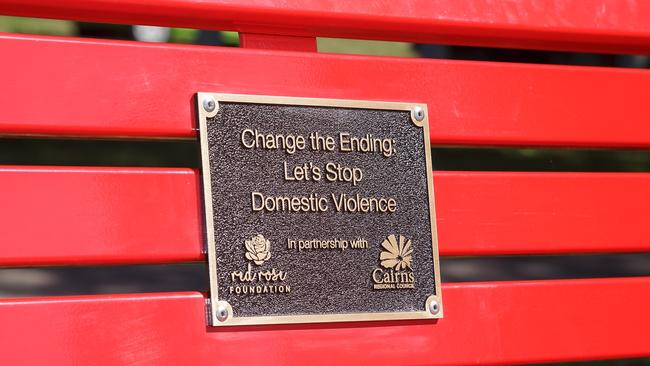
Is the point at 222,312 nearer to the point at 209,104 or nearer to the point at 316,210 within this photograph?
the point at 316,210

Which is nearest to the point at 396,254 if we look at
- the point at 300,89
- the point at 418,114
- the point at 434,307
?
the point at 434,307

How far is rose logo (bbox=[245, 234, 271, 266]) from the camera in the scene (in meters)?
2.73

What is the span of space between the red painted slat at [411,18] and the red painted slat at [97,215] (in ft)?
1.25

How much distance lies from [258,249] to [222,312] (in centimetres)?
17

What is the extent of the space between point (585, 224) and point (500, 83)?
0.44 m

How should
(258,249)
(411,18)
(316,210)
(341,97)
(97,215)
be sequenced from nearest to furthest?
(97,215) → (258,249) → (316,210) → (341,97) → (411,18)

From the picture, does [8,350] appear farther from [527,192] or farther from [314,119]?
[527,192]

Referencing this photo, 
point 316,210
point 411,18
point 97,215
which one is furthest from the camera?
point 411,18

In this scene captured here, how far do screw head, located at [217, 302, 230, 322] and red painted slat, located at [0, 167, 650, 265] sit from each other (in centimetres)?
13

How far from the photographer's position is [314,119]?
9.48 feet

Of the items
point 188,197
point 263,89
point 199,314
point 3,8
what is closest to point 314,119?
point 263,89

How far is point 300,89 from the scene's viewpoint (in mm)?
2918

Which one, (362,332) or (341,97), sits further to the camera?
(341,97)

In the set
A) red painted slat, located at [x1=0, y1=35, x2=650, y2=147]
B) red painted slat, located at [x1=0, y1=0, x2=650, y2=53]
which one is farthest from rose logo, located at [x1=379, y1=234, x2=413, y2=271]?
red painted slat, located at [x1=0, y1=0, x2=650, y2=53]
